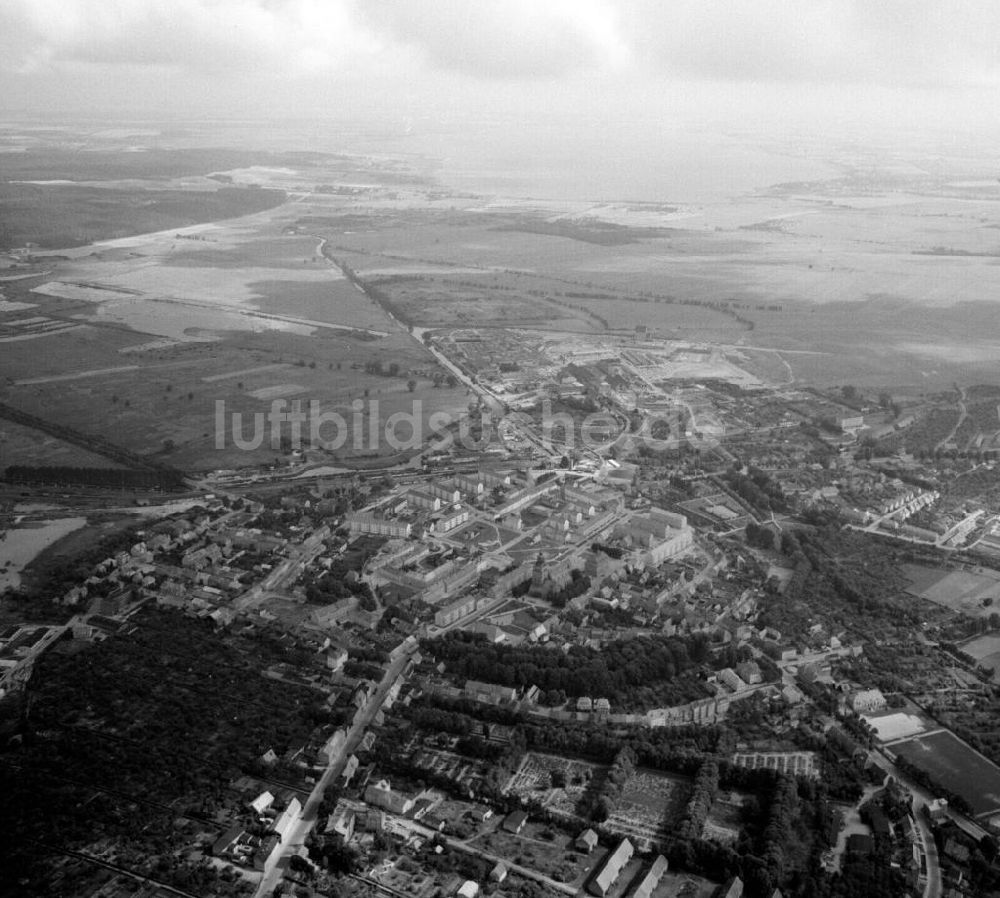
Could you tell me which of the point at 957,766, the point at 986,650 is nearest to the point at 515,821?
the point at 957,766

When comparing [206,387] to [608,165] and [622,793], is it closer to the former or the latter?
[622,793]

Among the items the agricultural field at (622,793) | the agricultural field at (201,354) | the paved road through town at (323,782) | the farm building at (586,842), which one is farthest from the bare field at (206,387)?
the farm building at (586,842)

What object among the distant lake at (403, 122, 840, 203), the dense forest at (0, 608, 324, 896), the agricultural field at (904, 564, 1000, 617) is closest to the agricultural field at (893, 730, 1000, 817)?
the agricultural field at (904, 564, 1000, 617)

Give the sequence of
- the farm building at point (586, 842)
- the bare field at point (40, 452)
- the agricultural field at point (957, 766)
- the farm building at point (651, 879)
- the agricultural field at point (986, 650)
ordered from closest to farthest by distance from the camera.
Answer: the farm building at point (651, 879) < the farm building at point (586, 842) < the agricultural field at point (957, 766) < the agricultural field at point (986, 650) < the bare field at point (40, 452)

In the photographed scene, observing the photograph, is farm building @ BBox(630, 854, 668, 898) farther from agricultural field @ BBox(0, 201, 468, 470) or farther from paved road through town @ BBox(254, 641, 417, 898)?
agricultural field @ BBox(0, 201, 468, 470)

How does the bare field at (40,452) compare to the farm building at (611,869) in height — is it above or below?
below

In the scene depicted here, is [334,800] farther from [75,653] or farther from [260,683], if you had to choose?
[75,653]

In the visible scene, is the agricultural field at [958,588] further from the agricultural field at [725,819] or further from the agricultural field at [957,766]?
the agricultural field at [725,819]

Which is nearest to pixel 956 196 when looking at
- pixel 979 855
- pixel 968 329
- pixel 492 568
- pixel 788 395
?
pixel 968 329

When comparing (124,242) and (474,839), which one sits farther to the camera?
(124,242)

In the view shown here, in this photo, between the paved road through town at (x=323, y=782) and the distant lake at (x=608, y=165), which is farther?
the distant lake at (x=608, y=165)
